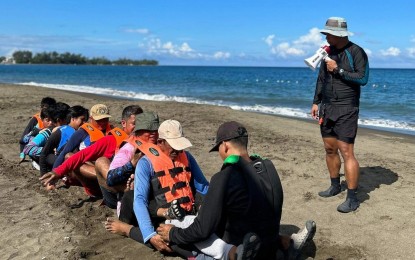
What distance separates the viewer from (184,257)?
165 inches

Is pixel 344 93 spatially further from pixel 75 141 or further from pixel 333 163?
pixel 75 141

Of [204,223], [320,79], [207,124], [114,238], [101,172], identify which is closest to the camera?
[204,223]

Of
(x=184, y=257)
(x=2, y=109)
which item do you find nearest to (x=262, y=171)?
(x=184, y=257)

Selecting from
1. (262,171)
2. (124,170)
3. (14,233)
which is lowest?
(14,233)

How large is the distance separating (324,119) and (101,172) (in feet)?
9.66

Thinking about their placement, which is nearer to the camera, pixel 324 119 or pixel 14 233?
pixel 14 233

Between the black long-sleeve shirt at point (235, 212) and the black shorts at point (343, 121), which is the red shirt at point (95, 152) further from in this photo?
the black shorts at point (343, 121)

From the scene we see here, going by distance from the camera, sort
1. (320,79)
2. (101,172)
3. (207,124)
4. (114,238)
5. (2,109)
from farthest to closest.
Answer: (2,109), (207,124), (320,79), (101,172), (114,238)

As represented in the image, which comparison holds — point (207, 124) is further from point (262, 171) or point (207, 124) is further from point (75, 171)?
point (262, 171)

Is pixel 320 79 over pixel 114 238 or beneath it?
over

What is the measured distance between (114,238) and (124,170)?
73cm

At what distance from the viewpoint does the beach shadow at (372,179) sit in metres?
6.42

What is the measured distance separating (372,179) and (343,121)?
78.0 inches

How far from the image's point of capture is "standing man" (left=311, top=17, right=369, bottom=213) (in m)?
5.54
